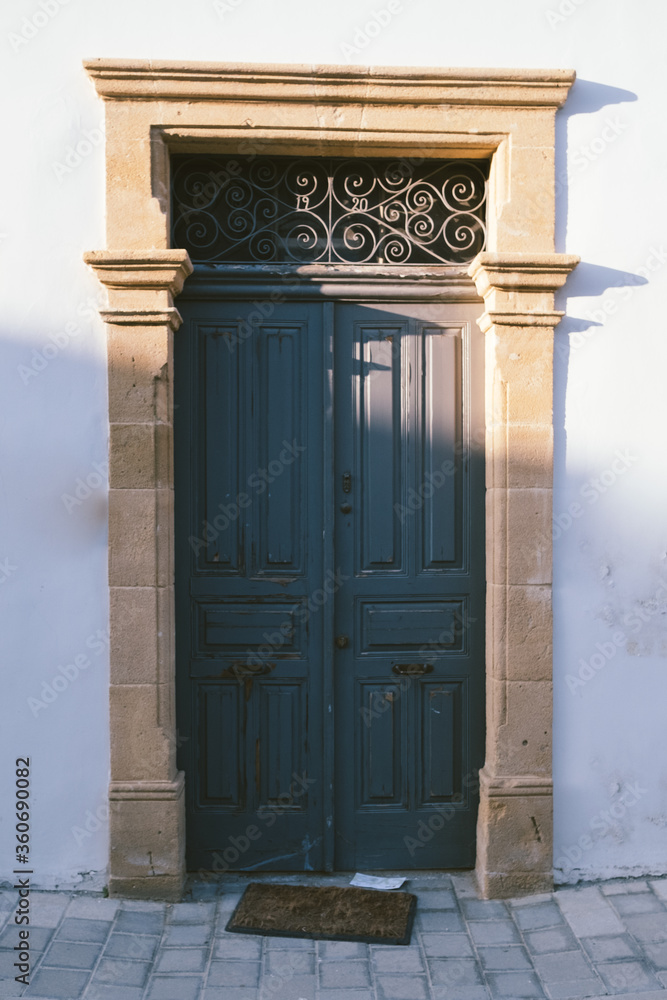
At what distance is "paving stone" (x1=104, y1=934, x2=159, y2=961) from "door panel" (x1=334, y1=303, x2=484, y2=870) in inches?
39.8

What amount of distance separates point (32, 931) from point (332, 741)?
1531 millimetres

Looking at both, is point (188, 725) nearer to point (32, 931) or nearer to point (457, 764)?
point (32, 931)

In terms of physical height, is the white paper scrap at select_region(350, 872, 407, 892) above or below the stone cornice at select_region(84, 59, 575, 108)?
below

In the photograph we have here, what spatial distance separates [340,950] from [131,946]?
88 cm

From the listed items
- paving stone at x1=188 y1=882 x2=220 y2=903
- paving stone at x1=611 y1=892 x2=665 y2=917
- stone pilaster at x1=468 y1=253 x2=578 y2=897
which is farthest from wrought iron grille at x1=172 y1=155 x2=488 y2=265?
paving stone at x1=611 y1=892 x2=665 y2=917

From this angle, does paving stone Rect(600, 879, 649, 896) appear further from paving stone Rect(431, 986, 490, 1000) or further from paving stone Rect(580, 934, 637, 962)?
paving stone Rect(431, 986, 490, 1000)

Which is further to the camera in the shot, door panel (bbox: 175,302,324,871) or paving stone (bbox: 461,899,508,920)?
door panel (bbox: 175,302,324,871)

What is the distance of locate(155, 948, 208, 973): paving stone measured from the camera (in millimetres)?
3217

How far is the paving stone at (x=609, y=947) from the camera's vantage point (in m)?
3.25

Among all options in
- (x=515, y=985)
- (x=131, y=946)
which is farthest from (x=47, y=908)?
(x=515, y=985)

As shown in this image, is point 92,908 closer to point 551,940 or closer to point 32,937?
point 32,937

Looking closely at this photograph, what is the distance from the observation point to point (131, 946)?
3.34m

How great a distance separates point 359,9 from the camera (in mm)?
3682

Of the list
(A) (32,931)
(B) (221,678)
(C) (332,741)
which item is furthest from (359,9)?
(A) (32,931)
